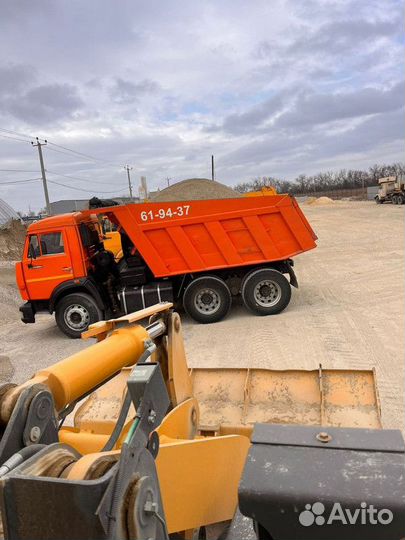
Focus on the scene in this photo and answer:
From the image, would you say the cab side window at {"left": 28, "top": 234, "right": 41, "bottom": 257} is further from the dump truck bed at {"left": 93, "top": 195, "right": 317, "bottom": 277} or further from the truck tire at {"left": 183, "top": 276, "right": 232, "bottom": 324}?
the truck tire at {"left": 183, "top": 276, "right": 232, "bottom": 324}

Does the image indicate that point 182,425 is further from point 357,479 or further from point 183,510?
point 357,479

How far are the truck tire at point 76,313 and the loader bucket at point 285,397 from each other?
167 inches

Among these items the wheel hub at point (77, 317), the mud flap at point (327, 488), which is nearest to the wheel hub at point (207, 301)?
the wheel hub at point (77, 317)

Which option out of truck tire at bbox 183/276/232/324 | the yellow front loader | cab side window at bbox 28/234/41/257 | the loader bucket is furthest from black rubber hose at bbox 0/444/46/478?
cab side window at bbox 28/234/41/257

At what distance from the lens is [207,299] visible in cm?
802

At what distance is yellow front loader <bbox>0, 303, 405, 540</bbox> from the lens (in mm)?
1073

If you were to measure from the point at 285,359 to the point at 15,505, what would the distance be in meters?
5.13

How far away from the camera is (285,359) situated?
593 cm

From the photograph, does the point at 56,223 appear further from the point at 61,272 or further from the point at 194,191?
the point at 194,191

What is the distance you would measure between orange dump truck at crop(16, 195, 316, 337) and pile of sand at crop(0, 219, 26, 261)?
43.4ft

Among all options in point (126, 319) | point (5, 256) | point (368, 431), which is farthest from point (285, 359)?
point (5, 256)

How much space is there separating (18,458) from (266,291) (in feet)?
23.4

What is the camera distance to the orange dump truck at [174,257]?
7.68 metres

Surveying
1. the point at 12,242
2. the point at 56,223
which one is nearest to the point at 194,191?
the point at 56,223
